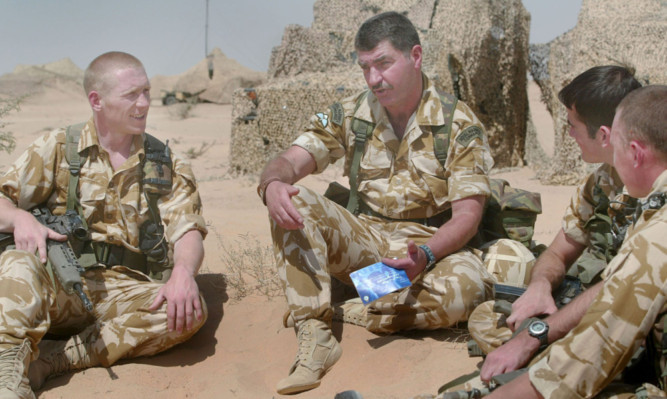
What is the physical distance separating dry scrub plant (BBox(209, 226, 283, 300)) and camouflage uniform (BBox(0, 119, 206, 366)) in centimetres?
79

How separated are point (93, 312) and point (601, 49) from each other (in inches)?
237

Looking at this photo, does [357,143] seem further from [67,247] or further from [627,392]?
[627,392]

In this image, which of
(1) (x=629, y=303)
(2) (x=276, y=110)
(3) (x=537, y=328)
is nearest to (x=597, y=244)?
(3) (x=537, y=328)

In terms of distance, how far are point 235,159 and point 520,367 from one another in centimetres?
690

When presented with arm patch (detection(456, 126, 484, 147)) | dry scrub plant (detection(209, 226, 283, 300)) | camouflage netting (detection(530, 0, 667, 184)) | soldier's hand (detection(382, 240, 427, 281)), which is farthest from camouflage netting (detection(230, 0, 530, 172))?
soldier's hand (detection(382, 240, 427, 281))

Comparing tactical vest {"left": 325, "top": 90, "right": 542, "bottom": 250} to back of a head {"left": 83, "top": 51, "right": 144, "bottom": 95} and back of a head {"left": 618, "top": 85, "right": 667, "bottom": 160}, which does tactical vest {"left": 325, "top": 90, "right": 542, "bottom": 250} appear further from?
back of a head {"left": 618, "top": 85, "right": 667, "bottom": 160}

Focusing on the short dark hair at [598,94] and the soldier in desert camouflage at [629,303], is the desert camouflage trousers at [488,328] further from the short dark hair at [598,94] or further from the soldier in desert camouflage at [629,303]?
the short dark hair at [598,94]

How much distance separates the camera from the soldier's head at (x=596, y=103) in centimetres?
281

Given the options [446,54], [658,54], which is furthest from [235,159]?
[658,54]

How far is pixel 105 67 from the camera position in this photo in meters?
3.47

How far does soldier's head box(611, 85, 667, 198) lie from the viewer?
2.08 m

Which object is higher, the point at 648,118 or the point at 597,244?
the point at 648,118

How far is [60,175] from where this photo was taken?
11.4ft

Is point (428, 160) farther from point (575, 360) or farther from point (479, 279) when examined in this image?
point (575, 360)
